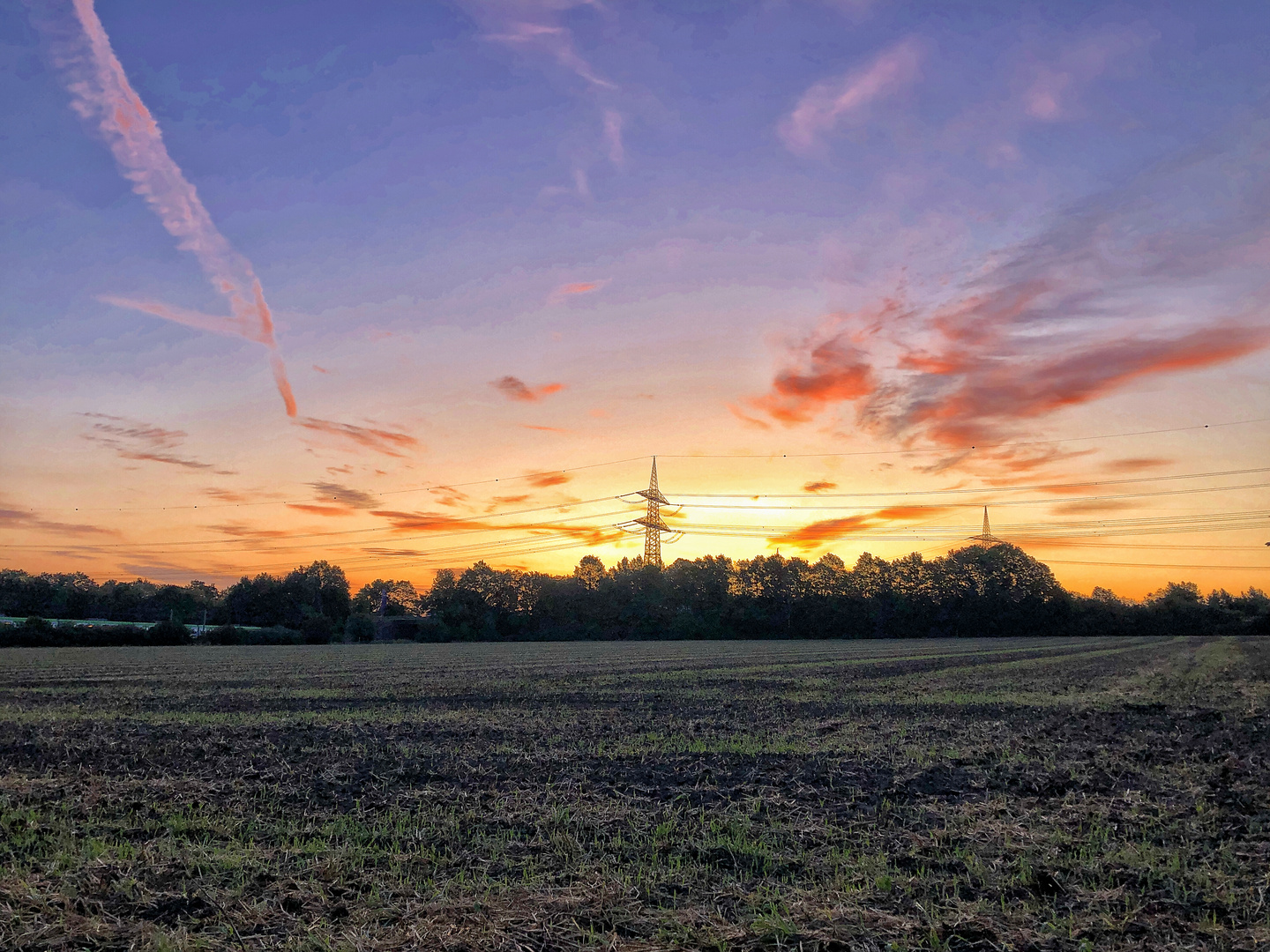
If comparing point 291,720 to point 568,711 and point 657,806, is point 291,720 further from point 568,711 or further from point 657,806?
point 657,806

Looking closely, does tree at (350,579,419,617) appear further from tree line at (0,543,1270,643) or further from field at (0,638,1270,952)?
field at (0,638,1270,952)

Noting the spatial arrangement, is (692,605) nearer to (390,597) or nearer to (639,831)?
(390,597)

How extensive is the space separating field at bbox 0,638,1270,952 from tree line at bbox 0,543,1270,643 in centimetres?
8600

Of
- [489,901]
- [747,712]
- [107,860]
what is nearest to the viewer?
[489,901]

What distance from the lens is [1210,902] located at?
21.7 ft

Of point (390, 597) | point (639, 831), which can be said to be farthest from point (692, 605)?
point (639, 831)

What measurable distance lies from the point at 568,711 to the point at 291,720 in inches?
277

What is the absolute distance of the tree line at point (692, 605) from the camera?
337 feet

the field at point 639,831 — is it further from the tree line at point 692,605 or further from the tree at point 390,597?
the tree at point 390,597

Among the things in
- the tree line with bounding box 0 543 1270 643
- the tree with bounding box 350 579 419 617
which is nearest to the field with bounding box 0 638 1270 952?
the tree line with bounding box 0 543 1270 643

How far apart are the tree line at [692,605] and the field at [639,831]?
86.0m

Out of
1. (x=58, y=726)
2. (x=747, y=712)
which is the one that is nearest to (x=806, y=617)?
(x=747, y=712)

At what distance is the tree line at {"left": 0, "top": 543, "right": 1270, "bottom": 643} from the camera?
337ft

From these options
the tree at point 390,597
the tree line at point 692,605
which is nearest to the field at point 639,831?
the tree line at point 692,605
